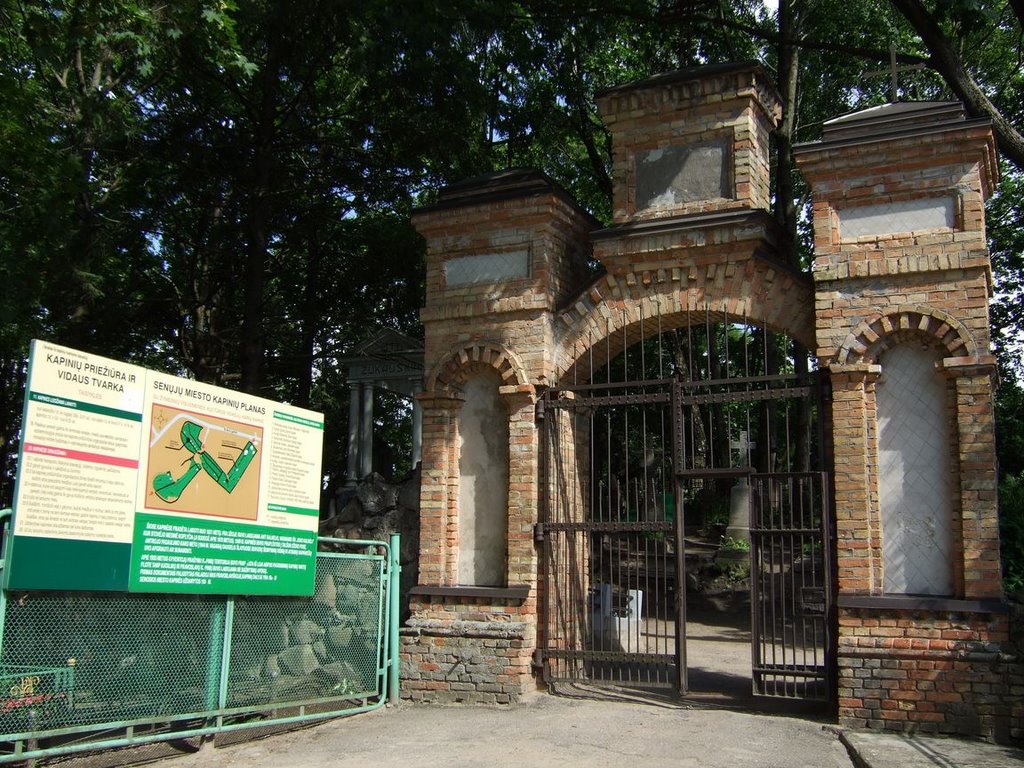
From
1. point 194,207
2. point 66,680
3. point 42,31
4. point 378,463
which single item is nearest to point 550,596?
point 66,680

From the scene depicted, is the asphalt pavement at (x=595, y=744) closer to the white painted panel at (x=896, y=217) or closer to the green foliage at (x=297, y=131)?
the white painted panel at (x=896, y=217)

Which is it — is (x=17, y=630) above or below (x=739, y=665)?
above

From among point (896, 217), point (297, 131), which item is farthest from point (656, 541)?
point (297, 131)

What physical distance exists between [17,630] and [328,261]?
11.3 metres

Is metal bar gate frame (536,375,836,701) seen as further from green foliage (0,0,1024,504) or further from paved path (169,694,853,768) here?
green foliage (0,0,1024,504)

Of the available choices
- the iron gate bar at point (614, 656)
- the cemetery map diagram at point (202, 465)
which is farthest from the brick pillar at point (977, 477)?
the cemetery map diagram at point (202, 465)

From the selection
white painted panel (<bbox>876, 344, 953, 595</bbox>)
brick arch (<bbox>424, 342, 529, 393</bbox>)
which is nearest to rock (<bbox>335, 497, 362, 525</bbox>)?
brick arch (<bbox>424, 342, 529, 393</bbox>)

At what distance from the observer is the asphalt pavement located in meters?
6.84

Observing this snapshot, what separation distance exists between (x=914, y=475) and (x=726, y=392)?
1.81 meters

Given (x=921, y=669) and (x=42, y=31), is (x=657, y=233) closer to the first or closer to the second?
(x=921, y=669)

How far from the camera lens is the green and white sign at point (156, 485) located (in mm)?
6203

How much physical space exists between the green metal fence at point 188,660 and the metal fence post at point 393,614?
0.6 inches

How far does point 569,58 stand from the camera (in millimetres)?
15688

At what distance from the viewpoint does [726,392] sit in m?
8.87
